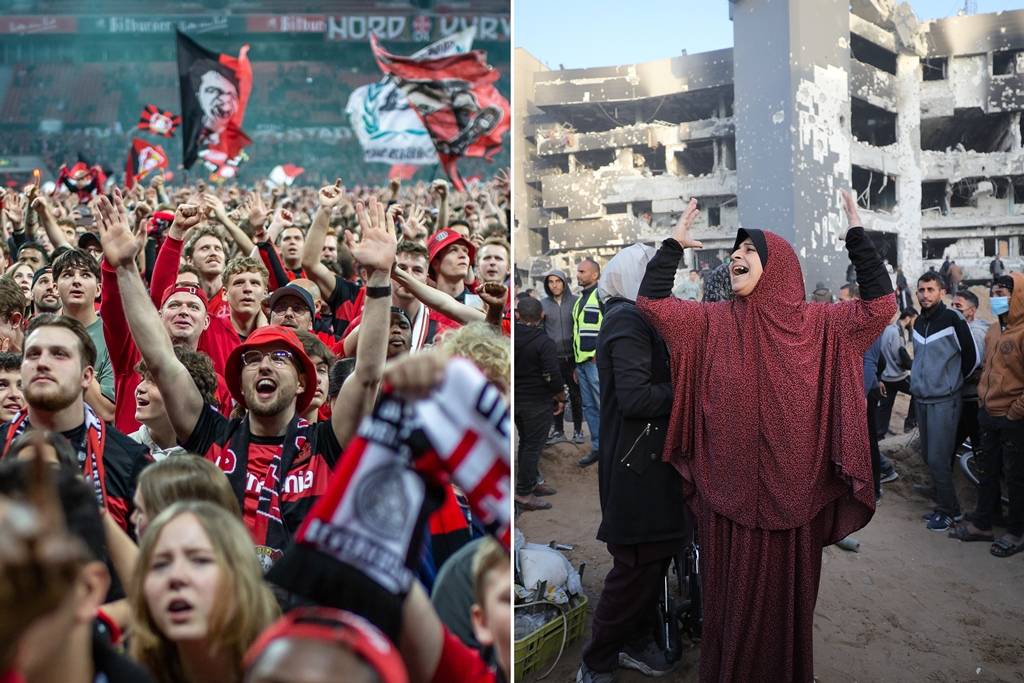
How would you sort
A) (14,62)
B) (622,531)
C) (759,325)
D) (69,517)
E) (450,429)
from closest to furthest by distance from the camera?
(69,517), (450,429), (759,325), (622,531), (14,62)

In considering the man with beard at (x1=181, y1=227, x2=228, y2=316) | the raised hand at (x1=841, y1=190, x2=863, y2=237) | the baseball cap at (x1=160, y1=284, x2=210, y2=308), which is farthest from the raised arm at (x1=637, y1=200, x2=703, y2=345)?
→ the man with beard at (x1=181, y1=227, x2=228, y2=316)

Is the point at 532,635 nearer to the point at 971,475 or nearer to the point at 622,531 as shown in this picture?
the point at 622,531

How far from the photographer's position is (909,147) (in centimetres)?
266

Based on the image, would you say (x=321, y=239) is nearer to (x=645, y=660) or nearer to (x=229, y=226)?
(x=229, y=226)

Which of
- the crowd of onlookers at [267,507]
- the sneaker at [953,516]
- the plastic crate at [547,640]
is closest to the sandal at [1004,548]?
the sneaker at [953,516]

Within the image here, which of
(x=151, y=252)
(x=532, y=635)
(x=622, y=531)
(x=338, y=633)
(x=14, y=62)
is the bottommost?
(x=532, y=635)

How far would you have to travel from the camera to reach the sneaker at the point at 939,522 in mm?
2568

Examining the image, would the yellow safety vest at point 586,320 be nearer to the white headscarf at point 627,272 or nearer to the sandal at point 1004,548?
the white headscarf at point 627,272

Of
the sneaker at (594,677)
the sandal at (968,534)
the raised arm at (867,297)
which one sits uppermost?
the raised arm at (867,297)

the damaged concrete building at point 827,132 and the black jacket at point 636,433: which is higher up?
the damaged concrete building at point 827,132

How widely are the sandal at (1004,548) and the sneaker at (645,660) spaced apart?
950mm

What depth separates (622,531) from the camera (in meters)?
2.55

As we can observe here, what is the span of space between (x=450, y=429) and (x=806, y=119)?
1.85 metres

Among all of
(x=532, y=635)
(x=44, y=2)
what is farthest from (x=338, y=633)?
(x=44, y=2)
